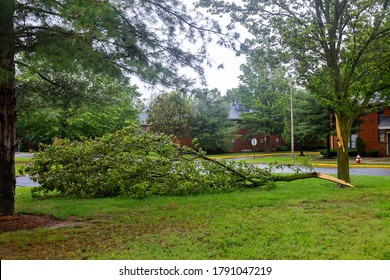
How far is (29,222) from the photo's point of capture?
7145 millimetres

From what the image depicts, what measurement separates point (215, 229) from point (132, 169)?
4.18 meters

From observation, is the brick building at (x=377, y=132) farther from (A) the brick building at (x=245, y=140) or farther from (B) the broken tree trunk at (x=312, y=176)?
(B) the broken tree trunk at (x=312, y=176)

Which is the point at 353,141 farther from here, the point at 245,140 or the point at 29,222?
the point at 29,222

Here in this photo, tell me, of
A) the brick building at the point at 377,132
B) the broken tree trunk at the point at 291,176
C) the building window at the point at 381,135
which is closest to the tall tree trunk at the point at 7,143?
the broken tree trunk at the point at 291,176

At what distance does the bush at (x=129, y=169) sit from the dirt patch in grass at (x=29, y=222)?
247 centimetres

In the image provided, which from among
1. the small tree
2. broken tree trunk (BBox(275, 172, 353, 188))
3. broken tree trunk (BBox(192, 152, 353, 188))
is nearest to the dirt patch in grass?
broken tree trunk (BBox(192, 152, 353, 188))

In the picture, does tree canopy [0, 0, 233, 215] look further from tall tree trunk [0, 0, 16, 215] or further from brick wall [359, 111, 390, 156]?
brick wall [359, 111, 390, 156]

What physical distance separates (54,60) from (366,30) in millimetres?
8669

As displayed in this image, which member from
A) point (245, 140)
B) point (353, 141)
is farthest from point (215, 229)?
point (245, 140)

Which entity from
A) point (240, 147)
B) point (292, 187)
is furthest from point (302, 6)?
point (240, 147)

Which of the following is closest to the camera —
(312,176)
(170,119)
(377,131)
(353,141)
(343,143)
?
(312,176)

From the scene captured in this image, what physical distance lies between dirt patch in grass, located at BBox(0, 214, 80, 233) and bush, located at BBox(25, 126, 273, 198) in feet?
8.12

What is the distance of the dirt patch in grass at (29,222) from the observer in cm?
669

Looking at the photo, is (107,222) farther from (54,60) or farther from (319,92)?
(319,92)
